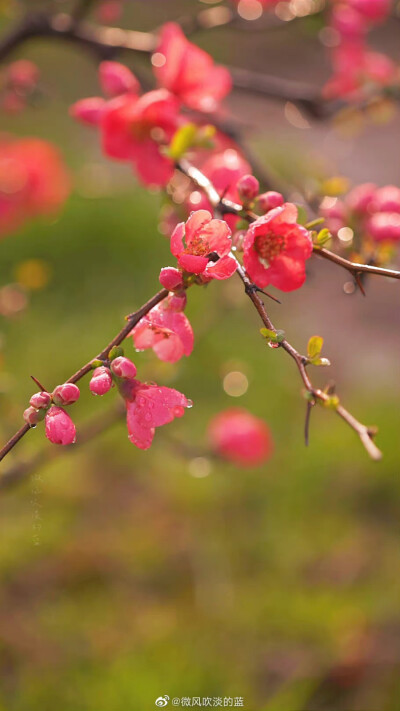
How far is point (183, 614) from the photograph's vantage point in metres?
1.24

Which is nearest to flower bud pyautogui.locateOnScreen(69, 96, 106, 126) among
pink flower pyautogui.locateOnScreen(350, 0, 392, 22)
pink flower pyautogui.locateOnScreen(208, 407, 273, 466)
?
pink flower pyautogui.locateOnScreen(350, 0, 392, 22)

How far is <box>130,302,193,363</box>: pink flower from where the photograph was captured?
452mm

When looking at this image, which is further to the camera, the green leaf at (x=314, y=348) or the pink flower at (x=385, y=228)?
the pink flower at (x=385, y=228)

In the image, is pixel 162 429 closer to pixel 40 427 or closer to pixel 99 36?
pixel 40 427

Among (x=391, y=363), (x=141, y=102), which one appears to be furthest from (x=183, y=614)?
(x=391, y=363)

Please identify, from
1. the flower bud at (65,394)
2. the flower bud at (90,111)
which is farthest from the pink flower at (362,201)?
the flower bud at (65,394)

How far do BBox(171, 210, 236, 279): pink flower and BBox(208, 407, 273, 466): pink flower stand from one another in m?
0.84

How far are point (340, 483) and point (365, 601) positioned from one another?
40 centimetres

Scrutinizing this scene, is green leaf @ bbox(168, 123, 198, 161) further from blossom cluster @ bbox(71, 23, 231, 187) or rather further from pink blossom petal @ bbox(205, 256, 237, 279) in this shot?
pink blossom petal @ bbox(205, 256, 237, 279)

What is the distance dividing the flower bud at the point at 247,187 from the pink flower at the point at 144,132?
7.6 inches

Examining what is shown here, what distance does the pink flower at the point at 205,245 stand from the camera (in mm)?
415

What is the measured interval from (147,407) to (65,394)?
6 centimetres

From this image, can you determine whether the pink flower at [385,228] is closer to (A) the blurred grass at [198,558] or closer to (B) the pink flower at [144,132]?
(B) the pink flower at [144,132]

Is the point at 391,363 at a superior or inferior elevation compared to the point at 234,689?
inferior
